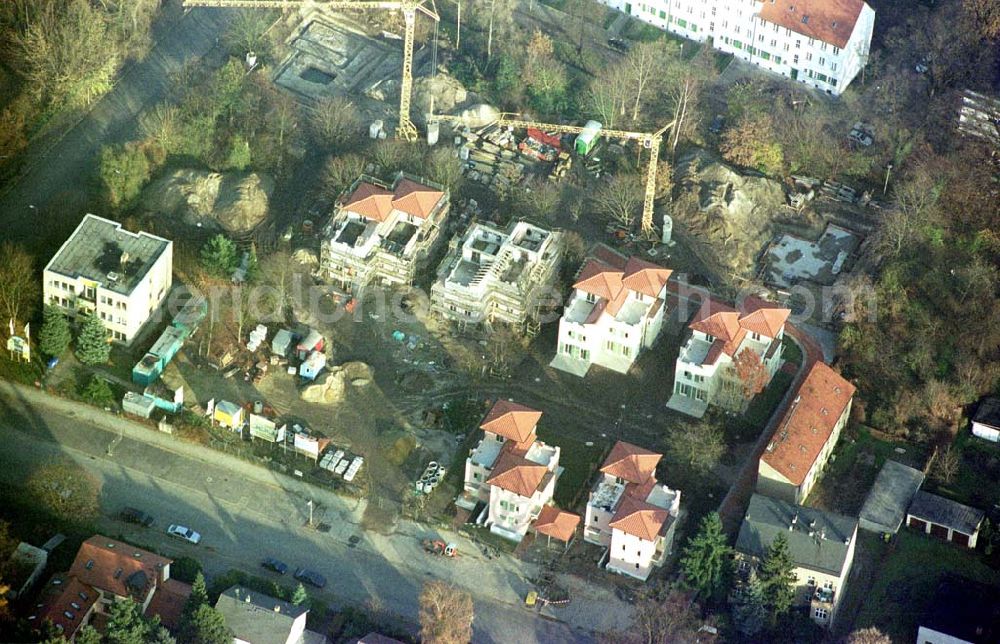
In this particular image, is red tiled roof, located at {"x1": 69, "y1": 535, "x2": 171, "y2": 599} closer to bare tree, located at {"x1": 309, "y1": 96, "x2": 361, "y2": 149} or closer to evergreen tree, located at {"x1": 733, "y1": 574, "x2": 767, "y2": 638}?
evergreen tree, located at {"x1": 733, "y1": 574, "x2": 767, "y2": 638}

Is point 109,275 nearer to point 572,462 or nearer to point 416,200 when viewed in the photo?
point 416,200

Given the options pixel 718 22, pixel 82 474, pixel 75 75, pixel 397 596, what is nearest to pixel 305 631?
pixel 397 596

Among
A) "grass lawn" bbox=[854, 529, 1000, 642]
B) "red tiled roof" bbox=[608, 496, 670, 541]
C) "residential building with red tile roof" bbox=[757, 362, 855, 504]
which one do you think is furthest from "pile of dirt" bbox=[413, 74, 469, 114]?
"grass lawn" bbox=[854, 529, 1000, 642]

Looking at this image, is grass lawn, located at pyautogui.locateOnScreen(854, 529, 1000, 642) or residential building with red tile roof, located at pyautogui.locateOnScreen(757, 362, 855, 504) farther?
residential building with red tile roof, located at pyautogui.locateOnScreen(757, 362, 855, 504)

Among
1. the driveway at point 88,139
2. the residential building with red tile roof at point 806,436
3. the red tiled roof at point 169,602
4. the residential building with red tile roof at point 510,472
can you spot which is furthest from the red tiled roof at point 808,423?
the driveway at point 88,139

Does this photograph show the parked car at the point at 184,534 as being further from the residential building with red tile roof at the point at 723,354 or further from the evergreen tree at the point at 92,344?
the residential building with red tile roof at the point at 723,354

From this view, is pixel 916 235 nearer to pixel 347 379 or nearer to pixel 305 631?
pixel 347 379

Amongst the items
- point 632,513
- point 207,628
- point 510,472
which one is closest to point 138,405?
point 207,628
